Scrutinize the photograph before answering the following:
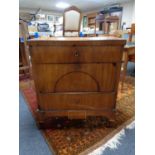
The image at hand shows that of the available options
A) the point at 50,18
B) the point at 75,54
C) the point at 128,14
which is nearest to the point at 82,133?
the point at 75,54

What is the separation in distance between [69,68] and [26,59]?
1663mm

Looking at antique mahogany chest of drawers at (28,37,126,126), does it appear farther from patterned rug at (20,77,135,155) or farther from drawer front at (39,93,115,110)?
patterned rug at (20,77,135,155)

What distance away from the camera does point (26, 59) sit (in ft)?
8.18

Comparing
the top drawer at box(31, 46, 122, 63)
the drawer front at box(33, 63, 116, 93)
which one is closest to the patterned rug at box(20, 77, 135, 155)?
the drawer front at box(33, 63, 116, 93)

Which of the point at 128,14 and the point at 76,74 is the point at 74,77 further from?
the point at 128,14

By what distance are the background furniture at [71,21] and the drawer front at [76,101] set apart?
5.56ft

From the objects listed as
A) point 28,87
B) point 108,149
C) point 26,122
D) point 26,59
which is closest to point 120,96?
point 108,149

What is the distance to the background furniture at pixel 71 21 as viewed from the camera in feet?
8.45

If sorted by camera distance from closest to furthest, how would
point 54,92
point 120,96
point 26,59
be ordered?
point 54,92 → point 120,96 → point 26,59

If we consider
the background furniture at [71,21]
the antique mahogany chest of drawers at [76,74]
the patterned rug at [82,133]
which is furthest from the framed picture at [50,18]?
the antique mahogany chest of drawers at [76,74]

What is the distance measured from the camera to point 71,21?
261 cm

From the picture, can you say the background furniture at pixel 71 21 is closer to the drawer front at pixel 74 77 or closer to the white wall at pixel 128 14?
the drawer front at pixel 74 77

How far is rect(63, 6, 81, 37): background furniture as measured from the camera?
2.58 metres
